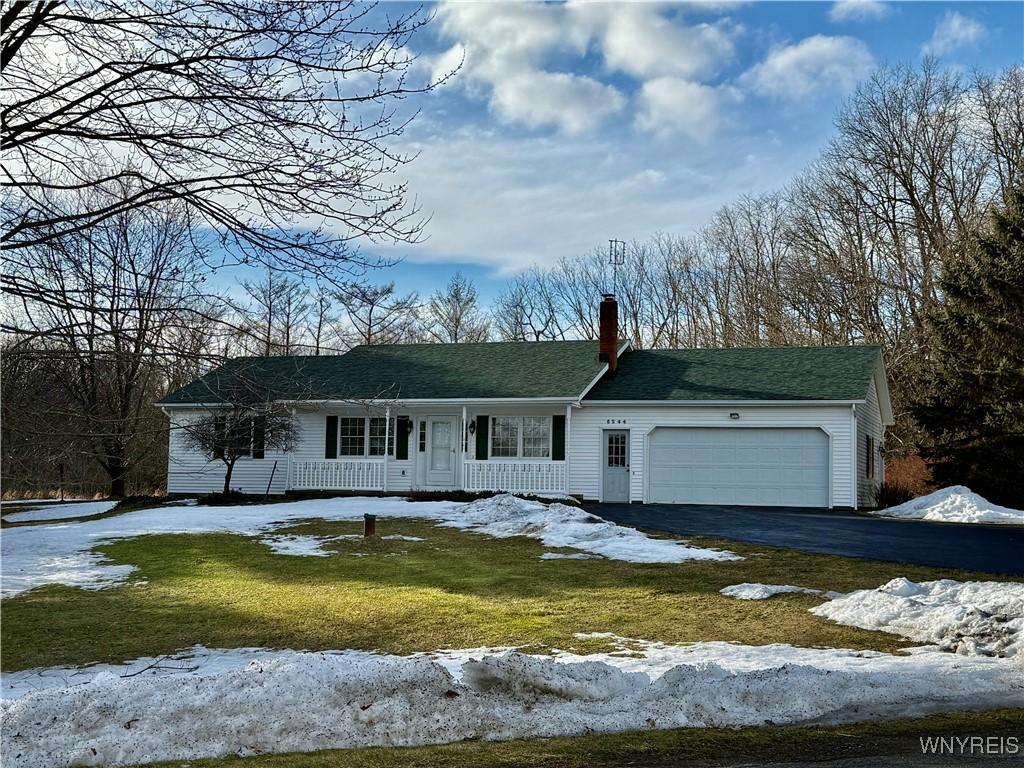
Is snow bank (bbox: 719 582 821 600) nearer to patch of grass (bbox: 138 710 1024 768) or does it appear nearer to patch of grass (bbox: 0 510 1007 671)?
patch of grass (bbox: 0 510 1007 671)

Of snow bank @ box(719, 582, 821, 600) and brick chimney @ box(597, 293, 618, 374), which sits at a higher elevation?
brick chimney @ box(597, 293, 618, 374)

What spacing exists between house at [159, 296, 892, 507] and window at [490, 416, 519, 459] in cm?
3

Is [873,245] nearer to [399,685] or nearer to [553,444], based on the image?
[553,444]

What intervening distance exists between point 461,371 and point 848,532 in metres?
13.3

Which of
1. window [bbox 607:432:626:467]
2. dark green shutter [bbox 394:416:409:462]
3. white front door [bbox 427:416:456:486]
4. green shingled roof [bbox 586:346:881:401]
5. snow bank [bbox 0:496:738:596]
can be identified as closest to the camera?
snow bank [bbox 0:496:738:596]

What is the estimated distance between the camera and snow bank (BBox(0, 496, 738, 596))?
13.6 metres

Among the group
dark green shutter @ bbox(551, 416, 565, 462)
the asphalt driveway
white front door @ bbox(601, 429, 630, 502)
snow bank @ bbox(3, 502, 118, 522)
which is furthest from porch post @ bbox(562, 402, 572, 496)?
snow bank @ bbox(3, 502, 118, 522)

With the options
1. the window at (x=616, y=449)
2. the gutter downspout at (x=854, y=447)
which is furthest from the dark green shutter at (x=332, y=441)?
the gutter downspout at (x=854, y=447)

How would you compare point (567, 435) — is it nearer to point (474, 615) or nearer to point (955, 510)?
point (955, 510)

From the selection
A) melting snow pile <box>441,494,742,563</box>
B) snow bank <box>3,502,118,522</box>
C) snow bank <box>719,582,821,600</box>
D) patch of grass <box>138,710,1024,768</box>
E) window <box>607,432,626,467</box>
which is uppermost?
window <box>607,432,626,467</box>

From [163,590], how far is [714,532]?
9.56 metres

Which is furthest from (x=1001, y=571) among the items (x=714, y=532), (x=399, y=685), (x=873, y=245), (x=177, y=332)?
(x=873, y=245)

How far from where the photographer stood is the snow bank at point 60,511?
898 inches

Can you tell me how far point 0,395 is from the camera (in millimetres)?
5363
